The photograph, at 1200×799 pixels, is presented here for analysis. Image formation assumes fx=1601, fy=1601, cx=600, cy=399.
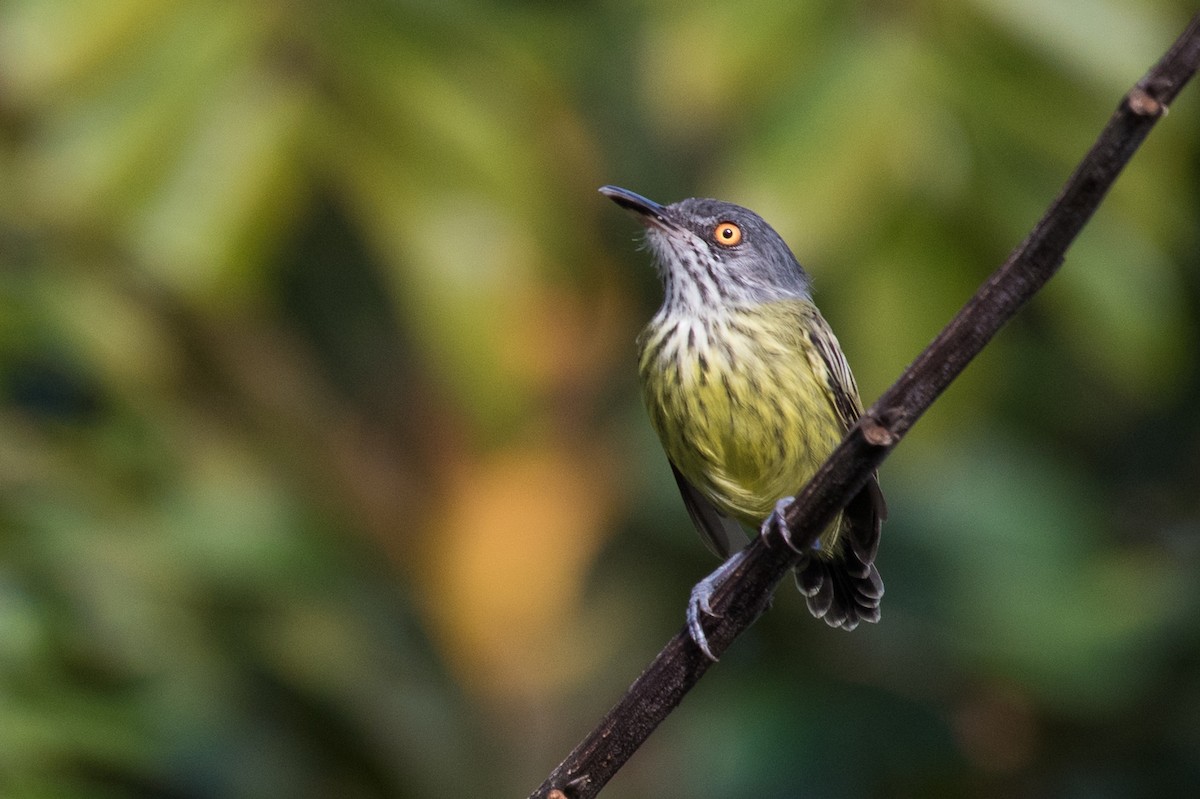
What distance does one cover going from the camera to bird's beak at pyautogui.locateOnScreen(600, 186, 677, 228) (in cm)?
331

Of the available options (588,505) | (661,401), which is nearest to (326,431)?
(588,505)

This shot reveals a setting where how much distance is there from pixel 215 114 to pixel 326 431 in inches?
74.8

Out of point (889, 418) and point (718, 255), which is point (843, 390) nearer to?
point (718, 255)

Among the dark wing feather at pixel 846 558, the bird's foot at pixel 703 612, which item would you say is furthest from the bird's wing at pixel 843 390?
the bird's foot at pixel 703 612

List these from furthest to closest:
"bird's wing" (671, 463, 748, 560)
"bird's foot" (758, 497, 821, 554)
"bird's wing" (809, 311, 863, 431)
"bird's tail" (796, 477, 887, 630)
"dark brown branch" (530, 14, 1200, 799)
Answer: "bird's wing" (671, 463, 748, 560) < "bird's tail" (796, 477, 887, 630) < "bird's wing" (809, 311, 863, 431) < "bird's foot" (758, 497, 821, 554) < "dark brown branch" (530, 14, 1200, 799)

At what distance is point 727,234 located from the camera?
376cm

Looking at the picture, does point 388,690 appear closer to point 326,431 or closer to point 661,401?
point 326,431

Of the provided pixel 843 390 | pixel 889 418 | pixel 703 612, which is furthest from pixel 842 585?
pixel 889 418

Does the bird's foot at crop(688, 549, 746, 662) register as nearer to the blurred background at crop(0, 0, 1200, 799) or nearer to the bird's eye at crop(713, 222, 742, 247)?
the blurred background at crop(0, 0, 1200, 799)

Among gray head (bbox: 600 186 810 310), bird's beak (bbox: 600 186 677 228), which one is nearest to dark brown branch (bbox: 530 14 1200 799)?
bird's beak (bbox: 600 186 677 228)

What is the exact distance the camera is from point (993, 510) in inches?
213

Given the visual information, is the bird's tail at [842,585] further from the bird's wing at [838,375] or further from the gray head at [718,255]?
the gray head at [718,255]

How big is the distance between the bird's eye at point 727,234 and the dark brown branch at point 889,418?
1397 mm

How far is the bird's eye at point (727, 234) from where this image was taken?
376 cm
